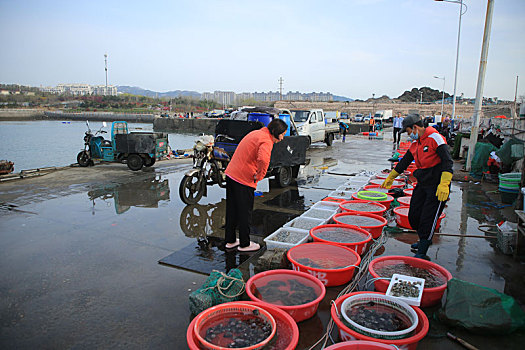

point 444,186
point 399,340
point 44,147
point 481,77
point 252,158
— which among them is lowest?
point 44,147

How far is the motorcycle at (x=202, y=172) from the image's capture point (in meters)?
6.19

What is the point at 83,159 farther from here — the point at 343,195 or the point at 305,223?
the point at 305,223

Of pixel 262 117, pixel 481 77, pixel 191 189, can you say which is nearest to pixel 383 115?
pixel 481 77

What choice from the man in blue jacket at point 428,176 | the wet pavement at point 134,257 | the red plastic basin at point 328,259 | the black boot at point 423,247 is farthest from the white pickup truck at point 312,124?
the red plastic basin at point 328,259

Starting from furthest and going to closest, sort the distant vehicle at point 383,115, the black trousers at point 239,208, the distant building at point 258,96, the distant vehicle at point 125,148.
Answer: the distant building at point 258,96, the distant vehicle at point 383,115, the distant vehicle at point 125,148, the black trousers at point 239,208

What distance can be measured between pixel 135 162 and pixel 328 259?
25.9ft

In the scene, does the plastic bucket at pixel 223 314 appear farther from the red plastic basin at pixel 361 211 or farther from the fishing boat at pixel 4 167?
the fishing boat at pixel 4 167

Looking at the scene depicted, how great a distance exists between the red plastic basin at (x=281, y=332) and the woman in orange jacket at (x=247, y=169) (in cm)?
166

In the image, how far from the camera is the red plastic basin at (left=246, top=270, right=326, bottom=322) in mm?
2576

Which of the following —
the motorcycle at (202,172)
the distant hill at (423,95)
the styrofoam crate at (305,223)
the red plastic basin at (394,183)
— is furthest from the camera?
the distant hill at (423,95)

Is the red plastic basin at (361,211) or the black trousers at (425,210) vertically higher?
the black trousers at (425,210)

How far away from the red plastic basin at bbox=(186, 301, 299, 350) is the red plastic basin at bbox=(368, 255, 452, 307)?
1.08 m

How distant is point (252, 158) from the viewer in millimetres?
3951

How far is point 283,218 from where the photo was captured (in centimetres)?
572
